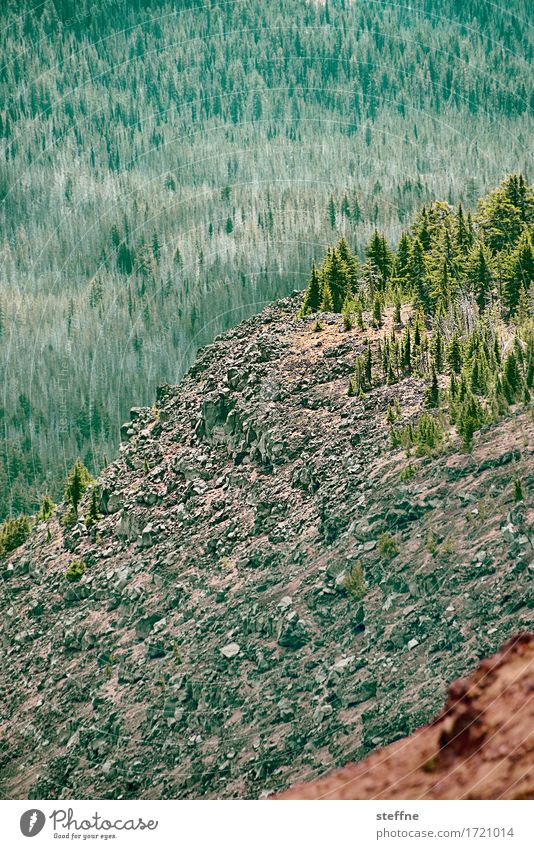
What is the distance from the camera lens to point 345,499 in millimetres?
113312

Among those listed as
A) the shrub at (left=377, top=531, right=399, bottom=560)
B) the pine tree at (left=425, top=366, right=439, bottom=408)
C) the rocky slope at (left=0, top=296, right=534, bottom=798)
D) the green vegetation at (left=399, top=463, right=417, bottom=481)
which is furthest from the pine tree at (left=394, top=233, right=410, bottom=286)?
the shrub at (left=377, top=531, right=399, bottom=560)

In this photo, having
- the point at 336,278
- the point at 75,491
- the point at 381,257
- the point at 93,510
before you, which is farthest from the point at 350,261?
the point at 93,510

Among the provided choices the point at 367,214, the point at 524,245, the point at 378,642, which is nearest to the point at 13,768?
the point at 378,642

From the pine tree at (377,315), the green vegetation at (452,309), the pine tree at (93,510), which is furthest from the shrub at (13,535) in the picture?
the pine tree at (377,315)

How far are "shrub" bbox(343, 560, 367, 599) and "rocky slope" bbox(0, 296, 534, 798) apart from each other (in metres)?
0.38

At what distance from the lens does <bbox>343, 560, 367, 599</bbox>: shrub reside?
107m

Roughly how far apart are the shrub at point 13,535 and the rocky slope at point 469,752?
50.9 meters

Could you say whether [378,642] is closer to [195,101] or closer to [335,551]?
[335,551]

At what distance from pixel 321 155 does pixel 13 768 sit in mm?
83493

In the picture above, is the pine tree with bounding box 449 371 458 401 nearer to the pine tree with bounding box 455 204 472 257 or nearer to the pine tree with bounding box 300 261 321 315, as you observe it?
the pine tree with bounding box 300 261 321 315

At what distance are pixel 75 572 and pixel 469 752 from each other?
41608mm

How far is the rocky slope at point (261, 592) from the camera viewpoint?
100625 mm

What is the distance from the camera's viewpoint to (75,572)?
125812 mm

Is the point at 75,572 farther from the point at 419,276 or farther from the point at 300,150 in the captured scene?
the point at 300,150
